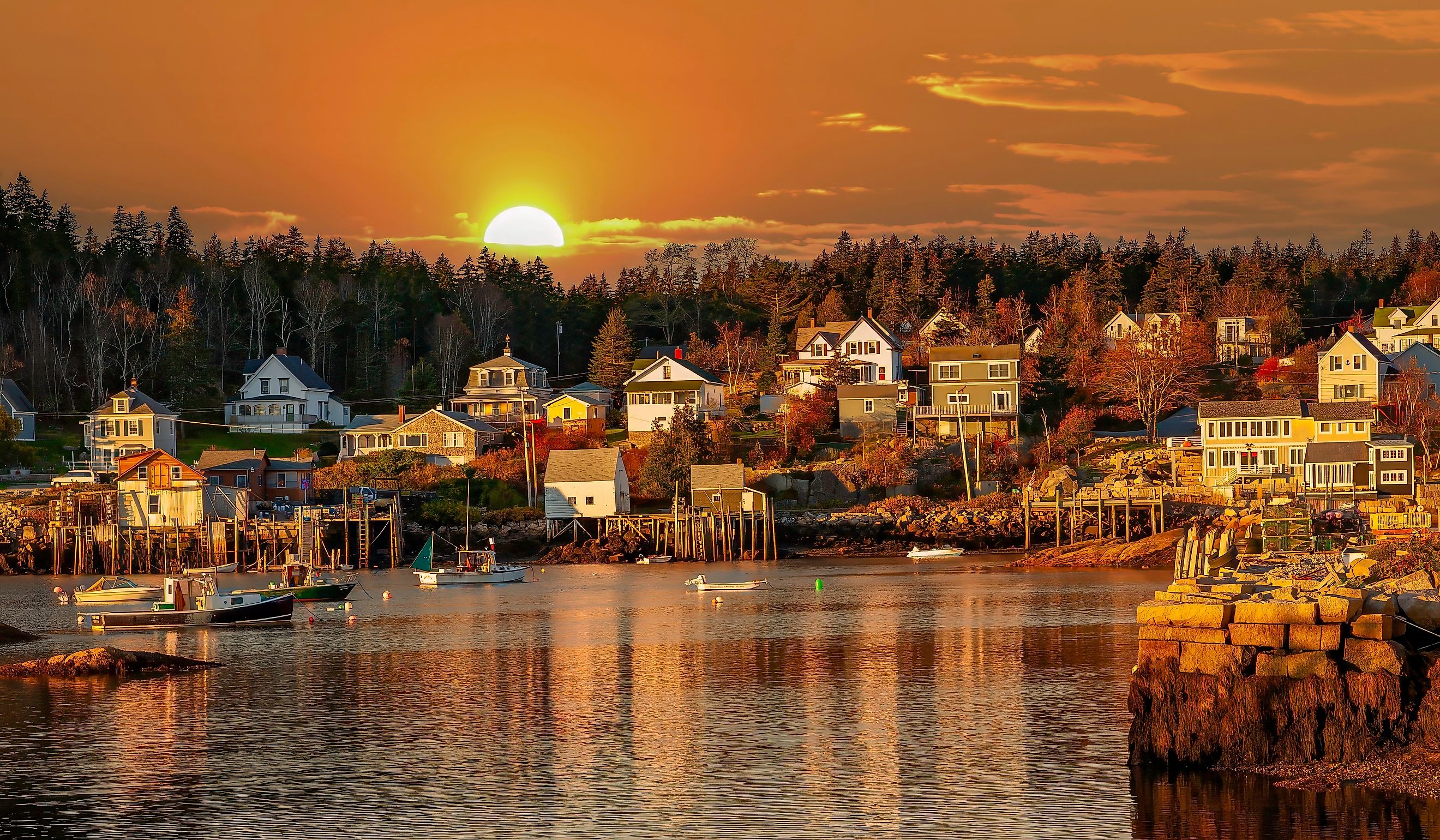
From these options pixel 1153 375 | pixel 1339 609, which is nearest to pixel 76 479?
pixel 1153 375

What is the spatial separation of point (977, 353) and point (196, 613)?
186ft

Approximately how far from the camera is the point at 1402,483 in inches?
3147

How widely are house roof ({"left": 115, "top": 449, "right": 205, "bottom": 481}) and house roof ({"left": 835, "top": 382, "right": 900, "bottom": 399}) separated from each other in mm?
40456

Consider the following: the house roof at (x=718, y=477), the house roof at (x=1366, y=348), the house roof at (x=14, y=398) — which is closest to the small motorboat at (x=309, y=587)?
the house roof at (x=718, y=477)

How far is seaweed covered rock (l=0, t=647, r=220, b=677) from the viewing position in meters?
38.9

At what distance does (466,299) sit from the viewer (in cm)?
14462

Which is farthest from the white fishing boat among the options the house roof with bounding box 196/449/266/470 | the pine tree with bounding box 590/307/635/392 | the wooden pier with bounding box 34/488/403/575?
the pine tree with bounding box 590/307/635/392

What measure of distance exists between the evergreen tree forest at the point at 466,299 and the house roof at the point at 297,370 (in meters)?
4.81

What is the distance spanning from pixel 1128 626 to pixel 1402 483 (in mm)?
43851

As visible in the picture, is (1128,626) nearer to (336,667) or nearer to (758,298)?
(336,667)

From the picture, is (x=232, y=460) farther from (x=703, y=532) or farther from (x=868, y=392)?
(x=868, y=392)

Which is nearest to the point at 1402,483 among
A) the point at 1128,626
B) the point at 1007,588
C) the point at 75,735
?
the point at 1007,588

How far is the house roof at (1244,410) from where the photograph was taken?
83.7m

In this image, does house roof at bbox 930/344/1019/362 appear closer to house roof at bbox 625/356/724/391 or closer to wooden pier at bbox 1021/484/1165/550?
house roof at bbox 625/356/724/391
